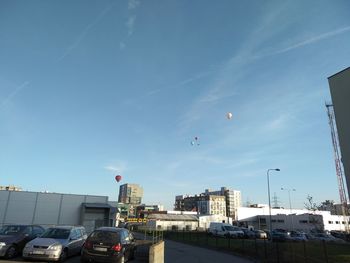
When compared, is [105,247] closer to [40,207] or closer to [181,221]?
[40,207]

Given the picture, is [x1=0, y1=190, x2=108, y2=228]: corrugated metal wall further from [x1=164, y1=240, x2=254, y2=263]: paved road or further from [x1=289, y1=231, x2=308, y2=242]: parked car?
[x1=289, y1=231, x2=308, y2=242]: parked car

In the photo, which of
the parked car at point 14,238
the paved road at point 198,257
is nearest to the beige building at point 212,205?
the paved road at point 198,257

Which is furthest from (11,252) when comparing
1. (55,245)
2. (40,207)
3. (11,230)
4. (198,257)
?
(40,207)

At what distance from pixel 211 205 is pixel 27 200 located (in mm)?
138003

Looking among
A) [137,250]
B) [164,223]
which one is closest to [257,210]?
[164,223]

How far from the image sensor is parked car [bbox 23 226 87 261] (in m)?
13.1

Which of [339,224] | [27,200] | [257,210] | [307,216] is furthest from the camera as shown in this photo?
[257,210]

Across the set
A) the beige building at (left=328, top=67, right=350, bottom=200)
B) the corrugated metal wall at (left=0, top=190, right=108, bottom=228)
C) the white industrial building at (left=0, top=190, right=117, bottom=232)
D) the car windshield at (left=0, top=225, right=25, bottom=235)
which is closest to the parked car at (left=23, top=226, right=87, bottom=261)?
the car windshield at (left=0, top=225, right=25, bottom=235)

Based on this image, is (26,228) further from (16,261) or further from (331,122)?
(331,122)

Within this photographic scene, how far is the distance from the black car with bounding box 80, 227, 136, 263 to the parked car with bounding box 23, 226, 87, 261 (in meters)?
1.39

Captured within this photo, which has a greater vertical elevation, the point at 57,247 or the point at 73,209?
the point at 73,209

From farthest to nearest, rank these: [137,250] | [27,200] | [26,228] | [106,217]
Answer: [106,217], [27,200], [137,250], [26,228]

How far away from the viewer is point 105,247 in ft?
41.8

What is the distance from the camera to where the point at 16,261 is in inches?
512
